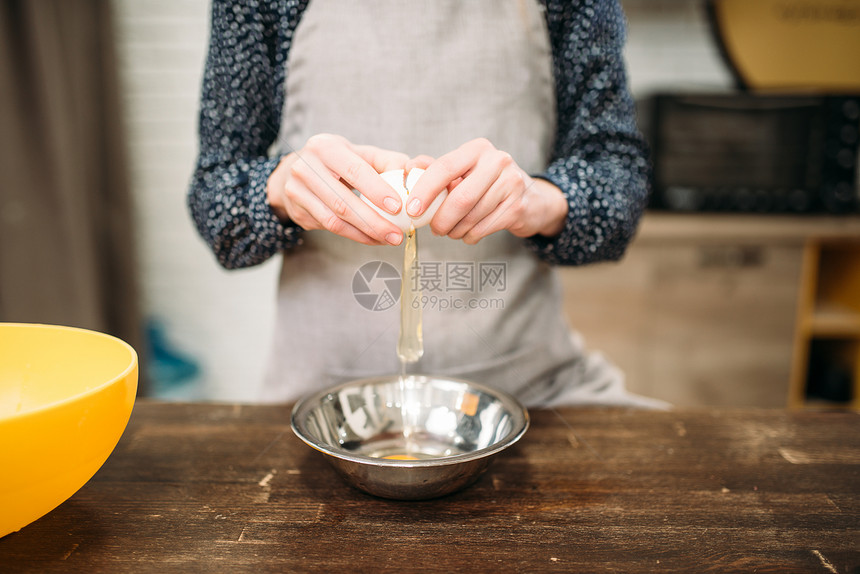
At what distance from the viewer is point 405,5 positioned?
750mm

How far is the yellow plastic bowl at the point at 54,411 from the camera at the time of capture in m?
0.40

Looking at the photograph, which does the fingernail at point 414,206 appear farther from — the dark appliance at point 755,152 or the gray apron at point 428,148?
the dark appliance at point 755,152

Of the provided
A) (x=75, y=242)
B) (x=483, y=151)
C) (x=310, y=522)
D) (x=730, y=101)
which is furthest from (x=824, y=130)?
(x=75, y=242)

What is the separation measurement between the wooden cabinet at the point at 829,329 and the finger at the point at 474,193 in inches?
55.0

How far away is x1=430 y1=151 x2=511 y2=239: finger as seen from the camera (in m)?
0.54

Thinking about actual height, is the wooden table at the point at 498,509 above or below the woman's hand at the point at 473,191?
below

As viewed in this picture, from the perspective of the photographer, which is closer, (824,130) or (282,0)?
(282,0)

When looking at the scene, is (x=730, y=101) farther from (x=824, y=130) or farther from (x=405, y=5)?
(x=405, y=5)

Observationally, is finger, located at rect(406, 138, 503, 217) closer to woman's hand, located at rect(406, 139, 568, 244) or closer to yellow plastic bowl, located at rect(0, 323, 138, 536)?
woman's hand, located at rect(406, 139, 568, 244)

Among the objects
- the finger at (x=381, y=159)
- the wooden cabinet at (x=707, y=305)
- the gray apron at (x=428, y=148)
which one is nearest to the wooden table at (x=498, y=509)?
the gray apron at (x=428, y=148)

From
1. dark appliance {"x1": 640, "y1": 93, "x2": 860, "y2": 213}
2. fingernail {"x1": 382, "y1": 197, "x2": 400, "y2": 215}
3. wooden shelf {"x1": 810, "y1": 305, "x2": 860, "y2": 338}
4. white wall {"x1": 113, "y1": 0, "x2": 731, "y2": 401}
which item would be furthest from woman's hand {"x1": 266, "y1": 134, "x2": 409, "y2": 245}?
wooden shelf {"x1": 810, "y1": 305, "x2": 860, "y2": 338}

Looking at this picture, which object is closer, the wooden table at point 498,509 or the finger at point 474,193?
Result: the wooden table at point 498,509

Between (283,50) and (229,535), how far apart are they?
59cm

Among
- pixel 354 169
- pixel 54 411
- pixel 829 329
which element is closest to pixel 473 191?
pixel 354 169
